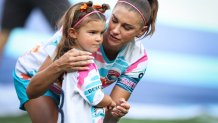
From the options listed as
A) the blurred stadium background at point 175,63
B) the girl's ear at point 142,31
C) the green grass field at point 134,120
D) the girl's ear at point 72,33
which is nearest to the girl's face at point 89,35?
the girl's ear at point 72,33

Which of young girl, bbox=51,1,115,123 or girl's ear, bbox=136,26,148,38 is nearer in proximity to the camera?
young girl, bbox=51,1,115,123

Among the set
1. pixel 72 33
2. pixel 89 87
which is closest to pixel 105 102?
pixel 89 87

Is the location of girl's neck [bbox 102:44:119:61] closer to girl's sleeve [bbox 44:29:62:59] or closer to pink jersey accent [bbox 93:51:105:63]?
pink jersey accent [bbox 93:51:105:63]

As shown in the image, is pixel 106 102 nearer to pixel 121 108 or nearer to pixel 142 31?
pixel 121 108

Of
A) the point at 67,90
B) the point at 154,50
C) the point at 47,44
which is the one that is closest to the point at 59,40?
the point at 47,44

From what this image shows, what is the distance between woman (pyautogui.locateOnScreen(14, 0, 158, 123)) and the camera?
3.16 m

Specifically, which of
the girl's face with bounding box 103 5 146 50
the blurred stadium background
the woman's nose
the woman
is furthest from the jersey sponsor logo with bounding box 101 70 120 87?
the blurred stadium background

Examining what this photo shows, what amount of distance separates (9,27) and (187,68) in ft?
4.70

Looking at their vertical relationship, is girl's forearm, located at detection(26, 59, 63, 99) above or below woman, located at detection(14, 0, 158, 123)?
below

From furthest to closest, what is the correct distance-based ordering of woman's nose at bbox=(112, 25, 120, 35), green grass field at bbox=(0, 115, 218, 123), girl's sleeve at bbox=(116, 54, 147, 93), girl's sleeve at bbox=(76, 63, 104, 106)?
green grass field at bbox=(0, 115, 218, 123) < girl's sleeve at bbox=(116, 54, 147, 93) < woman's nose at bbox=(112, 25, 120, 35) < girl's sleeve at bbox=(76, 63, 104, 106)

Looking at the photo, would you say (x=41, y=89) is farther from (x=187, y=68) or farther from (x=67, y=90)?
(x=187, y=68)

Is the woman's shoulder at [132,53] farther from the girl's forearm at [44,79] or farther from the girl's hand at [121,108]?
the girl's forearm at [44,79]

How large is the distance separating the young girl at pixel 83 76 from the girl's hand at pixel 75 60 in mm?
29

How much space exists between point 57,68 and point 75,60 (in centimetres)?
10
